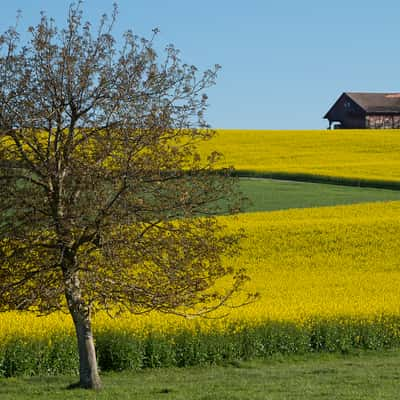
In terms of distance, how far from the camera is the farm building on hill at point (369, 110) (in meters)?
93.4

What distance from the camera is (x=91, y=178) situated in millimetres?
12047

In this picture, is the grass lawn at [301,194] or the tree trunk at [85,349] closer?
the tree trunk at [85,349]

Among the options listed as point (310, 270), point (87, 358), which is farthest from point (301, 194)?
point (87, 358)

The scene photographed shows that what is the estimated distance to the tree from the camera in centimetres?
1212

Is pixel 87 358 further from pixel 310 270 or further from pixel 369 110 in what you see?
pixel 369 110

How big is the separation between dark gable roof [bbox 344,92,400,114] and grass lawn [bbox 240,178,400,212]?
49.5m

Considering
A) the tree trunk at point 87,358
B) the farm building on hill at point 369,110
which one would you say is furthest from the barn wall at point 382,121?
the tree trunk at point 87,358

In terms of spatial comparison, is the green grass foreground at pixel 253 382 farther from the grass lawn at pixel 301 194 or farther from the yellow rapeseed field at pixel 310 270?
the grass lawn at pixel 301 194

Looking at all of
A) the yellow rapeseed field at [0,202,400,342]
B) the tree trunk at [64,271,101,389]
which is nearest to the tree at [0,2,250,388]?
the tree trunk at [64,271,101,389]

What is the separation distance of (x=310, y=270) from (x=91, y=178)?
1341 centimetres

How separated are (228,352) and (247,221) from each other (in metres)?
14.4

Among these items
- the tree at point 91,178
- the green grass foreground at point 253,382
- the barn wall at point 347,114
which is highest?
the barn wall at point 347,114

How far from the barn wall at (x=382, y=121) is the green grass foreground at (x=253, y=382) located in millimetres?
78072

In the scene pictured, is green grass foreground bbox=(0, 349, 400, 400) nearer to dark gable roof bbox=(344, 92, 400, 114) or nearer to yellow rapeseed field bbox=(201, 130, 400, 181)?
yellow rapeseed field bbox=(201, 130, 400, 181)
